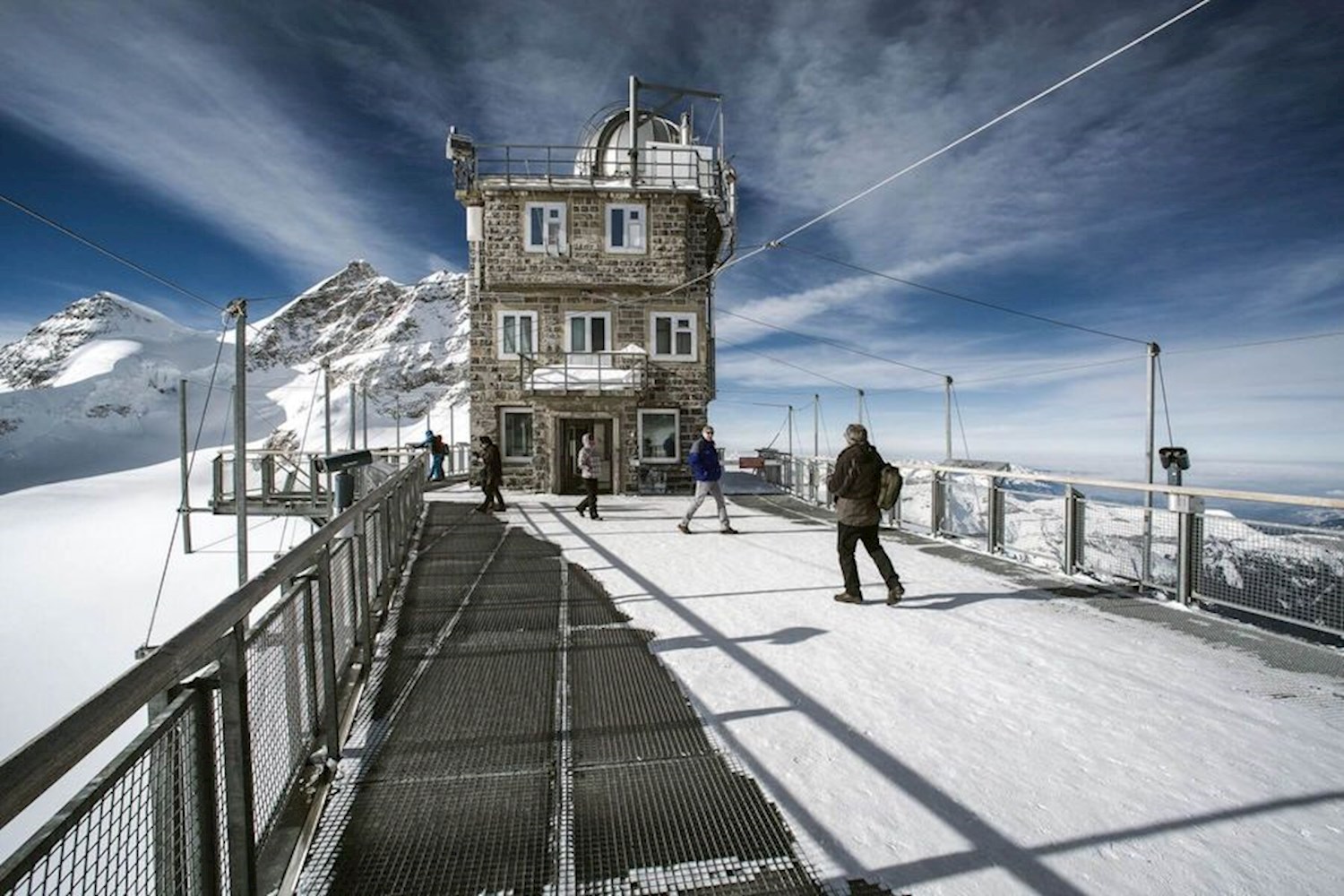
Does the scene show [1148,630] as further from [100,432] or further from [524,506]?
[100,432]

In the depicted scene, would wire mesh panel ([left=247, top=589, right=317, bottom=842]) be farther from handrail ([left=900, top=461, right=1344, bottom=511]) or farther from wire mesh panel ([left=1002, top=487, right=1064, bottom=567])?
wire mesh panel ([left=1002, top=487, right=1064, bottom=567])

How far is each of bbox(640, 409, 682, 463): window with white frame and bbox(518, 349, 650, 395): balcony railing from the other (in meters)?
1.30

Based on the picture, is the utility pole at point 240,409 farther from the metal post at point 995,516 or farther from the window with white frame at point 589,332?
the metal post at point 995,516

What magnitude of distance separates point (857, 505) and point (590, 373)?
12906 mm

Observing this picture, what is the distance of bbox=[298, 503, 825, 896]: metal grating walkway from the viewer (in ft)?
7.72

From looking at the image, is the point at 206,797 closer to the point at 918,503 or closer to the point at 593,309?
the point at 918,503

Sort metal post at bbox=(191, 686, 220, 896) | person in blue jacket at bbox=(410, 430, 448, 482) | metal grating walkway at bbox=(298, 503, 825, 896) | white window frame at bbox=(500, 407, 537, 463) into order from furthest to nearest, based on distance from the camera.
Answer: person in blue jacket at bbox=(410, 430, 448, 482)
white window frame at bbox=(500, 407, 537, 463)
metal grating walkway at bbox=(298, 503, 825, 896)
metal post at bbox=(191, 686, 220, 896)

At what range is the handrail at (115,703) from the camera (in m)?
1.00

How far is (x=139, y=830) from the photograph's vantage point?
1559mm

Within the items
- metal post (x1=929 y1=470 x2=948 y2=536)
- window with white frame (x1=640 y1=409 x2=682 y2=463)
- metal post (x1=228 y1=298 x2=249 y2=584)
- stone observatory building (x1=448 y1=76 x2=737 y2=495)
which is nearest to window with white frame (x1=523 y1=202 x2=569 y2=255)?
stone observatory building (x1=448 y1=76 x2=737 y2=495)

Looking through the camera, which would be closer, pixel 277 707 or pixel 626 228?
pixel 277 707

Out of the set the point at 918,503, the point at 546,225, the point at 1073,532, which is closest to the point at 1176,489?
the point at 1073,532

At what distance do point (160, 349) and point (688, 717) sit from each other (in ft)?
813

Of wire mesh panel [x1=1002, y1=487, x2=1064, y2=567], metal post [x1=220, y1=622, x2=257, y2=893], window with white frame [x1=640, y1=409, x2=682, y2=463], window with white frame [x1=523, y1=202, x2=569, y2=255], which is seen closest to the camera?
metal post [x1=220, y1=622, x2=257, y2=893]
